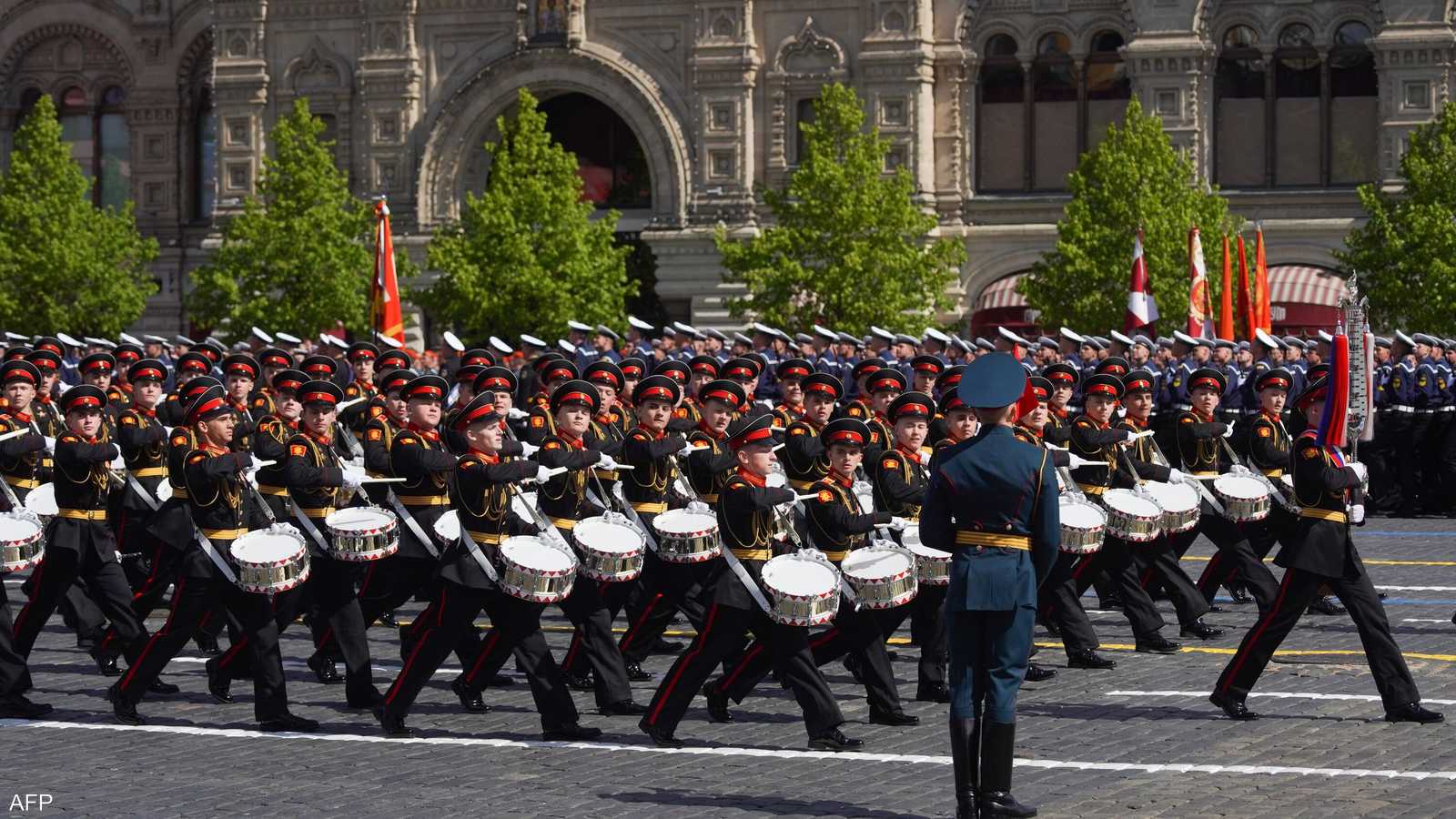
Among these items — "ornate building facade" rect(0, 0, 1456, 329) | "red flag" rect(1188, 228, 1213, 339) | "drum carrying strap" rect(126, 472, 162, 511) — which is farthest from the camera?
"ornate building facade" rect(0, 0, 1456, 329)

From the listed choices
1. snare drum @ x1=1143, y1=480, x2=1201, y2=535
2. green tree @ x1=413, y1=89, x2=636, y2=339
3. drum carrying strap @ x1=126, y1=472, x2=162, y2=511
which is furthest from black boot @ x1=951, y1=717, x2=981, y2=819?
green tree @ x1=413, y1=89, x2=636, y2=339

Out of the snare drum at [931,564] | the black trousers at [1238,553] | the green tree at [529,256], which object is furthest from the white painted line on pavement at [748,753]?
the green tree at [529,256]

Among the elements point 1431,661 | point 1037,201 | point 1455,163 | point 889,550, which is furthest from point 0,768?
point 1037,201

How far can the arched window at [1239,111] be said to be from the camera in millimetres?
47875

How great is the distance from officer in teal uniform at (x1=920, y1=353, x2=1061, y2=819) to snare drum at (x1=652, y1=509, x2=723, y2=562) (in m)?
3.42

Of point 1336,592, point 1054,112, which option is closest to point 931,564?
point 1336,592

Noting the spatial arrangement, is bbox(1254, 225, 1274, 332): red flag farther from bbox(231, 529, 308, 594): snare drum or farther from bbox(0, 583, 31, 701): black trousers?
bbox(0, 583, 31, 701): black trousers

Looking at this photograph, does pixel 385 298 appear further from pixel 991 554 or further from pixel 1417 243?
pixel 1417 243

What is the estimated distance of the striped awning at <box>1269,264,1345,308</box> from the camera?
152ft

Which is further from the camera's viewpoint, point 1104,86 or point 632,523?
point 1104,86

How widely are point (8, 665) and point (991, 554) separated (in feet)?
20.5

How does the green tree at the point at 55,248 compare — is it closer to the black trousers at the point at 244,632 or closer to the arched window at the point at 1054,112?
the arched window at the point at 1054,112

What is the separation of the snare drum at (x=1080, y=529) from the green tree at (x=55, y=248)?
39632 mm

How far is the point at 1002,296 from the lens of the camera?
160 feet
